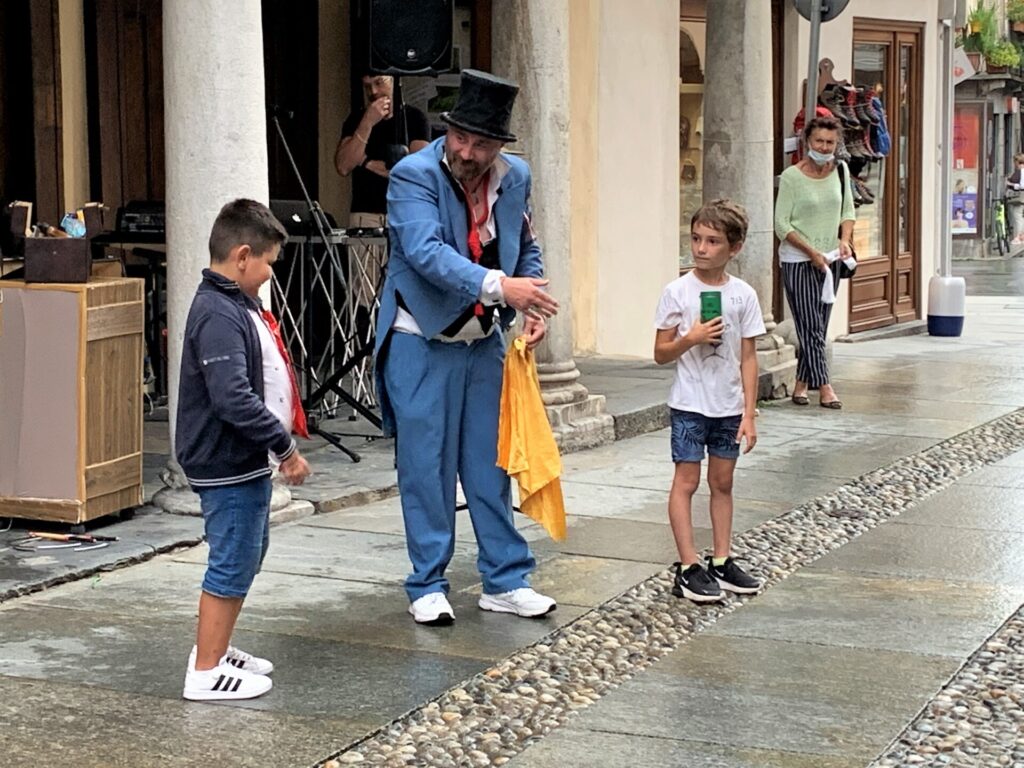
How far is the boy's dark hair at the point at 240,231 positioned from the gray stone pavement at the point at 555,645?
1.25 metres

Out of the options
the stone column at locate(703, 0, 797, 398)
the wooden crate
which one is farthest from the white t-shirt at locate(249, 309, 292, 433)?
the stone column at locate(703, 0, 797, 398)

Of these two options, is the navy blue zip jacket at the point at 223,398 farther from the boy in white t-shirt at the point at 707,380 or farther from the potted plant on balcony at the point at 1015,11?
the potted plant on balcony at the point at 1015,11

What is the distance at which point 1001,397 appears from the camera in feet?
39.9

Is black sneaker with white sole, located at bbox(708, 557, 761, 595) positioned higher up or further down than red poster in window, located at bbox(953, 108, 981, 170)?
further down

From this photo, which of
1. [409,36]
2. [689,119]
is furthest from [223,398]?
[689,119]

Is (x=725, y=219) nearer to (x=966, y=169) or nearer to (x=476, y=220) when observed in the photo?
(x=476, y=220)

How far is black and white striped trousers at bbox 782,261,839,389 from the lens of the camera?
443 inches

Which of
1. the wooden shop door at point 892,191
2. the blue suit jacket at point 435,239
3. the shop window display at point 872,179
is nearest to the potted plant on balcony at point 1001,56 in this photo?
the wooden shop door at point 892,191

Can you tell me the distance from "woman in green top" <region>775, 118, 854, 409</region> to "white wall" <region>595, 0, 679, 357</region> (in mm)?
1966

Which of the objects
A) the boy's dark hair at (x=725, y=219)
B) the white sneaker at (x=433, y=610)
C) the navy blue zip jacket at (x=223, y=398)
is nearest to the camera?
the navy blue zip jacket at (x=223, y=398)

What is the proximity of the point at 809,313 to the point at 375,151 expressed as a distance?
2.93 metres

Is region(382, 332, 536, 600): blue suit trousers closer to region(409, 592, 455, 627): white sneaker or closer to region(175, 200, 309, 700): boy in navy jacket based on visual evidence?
region(409, 592, 455, 627): white sneaker

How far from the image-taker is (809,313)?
11312 mm

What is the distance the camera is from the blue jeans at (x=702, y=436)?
631 cm
